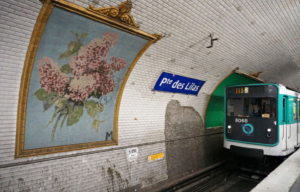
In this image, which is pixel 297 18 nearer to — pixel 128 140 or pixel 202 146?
pixel 202 146

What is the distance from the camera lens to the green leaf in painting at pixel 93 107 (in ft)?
13.4

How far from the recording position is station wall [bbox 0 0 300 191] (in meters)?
3.03

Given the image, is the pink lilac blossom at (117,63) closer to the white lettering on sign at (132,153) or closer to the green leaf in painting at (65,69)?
the green leaf in painting at (65,69)

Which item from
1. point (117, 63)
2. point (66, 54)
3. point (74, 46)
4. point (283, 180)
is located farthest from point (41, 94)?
point (283, 180)

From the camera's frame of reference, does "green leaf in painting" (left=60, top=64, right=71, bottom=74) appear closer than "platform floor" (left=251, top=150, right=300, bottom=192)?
No

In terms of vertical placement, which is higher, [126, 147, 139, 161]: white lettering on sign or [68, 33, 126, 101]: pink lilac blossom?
[68, 33, 126, 101]: pink lilac blossom

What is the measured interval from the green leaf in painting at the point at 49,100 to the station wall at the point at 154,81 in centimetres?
44

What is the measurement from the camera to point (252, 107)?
20.9ft

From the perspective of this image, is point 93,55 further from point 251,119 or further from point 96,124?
point 251,119

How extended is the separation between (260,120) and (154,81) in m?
3.55

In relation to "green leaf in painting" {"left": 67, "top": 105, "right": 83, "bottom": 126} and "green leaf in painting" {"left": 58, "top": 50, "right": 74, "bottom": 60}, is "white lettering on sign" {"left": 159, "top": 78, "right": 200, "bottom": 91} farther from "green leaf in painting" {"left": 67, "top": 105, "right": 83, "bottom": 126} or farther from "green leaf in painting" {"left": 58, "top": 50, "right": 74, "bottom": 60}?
"green leaf in painting" {"left": 58, "top": 50, "right": 74, "bottom": 60}

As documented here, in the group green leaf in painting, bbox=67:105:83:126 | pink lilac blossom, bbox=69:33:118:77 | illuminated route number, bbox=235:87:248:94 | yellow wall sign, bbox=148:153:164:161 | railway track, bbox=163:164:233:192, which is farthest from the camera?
illuminated route number, bbox=235:87:248:94

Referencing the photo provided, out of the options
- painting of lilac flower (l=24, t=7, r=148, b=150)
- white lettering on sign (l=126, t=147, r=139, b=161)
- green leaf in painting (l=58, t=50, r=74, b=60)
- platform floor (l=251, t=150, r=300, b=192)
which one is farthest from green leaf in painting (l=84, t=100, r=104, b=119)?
platform floor (l=251, t=150, r=300, b=192)

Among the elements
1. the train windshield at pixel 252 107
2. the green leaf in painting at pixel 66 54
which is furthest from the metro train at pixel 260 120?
the green leaf in painting at pixel 66 54
